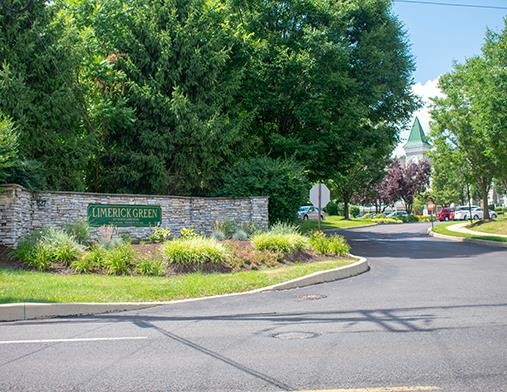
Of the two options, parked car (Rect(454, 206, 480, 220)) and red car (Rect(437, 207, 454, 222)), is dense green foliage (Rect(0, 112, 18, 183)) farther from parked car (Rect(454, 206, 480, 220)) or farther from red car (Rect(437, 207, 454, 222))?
red car (Rect(437, 207, 454, 222))

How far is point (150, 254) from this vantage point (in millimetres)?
14438

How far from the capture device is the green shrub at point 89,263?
13.1 m

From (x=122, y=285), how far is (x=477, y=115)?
84.5 feet

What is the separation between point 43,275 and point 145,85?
1039cm

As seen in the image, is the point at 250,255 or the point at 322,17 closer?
the point at 250,255

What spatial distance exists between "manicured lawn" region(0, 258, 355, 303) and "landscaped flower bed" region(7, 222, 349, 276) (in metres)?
0.57

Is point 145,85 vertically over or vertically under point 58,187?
over

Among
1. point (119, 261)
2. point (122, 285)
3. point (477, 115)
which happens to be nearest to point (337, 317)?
point (122, 285)

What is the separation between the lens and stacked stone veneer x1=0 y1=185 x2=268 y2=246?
14680 mm

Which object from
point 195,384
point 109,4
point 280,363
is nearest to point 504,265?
point 280,363

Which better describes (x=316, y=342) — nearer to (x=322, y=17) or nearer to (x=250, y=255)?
(x=250, y=255)

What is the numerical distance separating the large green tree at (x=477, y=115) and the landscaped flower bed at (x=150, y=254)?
16120 mm

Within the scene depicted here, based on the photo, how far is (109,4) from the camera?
22828 mm

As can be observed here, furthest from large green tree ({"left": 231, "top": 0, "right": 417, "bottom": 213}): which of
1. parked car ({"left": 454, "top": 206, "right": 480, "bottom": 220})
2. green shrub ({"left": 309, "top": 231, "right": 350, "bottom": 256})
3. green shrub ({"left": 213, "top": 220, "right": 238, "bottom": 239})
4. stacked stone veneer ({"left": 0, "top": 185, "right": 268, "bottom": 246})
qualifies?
parked car ({"left": 454, "top": 206, "right": 480, "bottom": 220})
